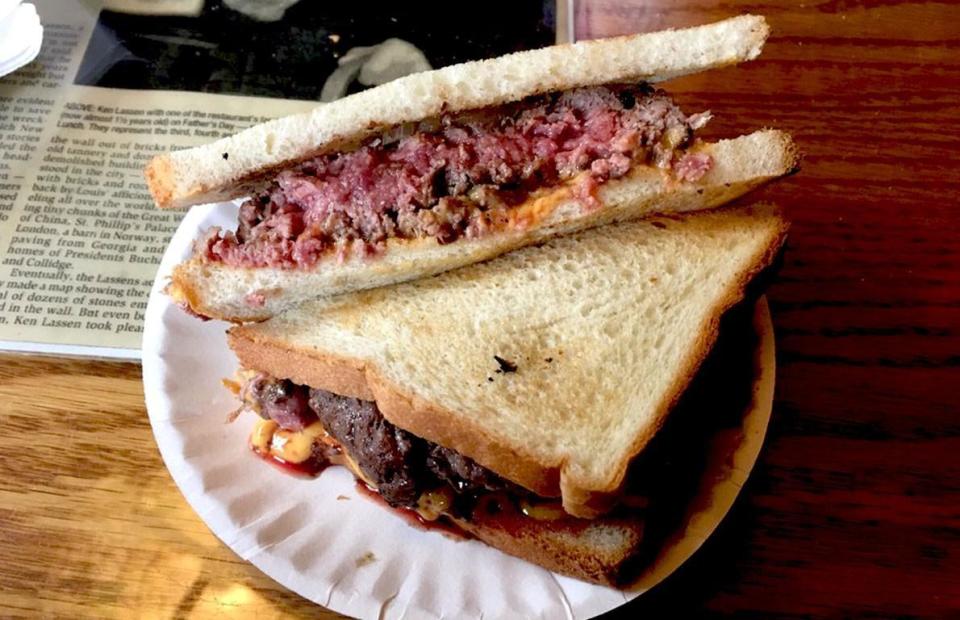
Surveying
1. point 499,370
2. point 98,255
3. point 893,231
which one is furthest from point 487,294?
point 893,231

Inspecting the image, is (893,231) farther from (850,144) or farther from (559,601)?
(559,601)

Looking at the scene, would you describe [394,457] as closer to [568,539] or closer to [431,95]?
[568,539]

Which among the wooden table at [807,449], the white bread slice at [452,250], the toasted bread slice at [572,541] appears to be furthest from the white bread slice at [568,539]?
the white bread slice at [452,250]

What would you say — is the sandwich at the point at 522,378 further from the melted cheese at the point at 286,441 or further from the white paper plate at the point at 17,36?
the white paper plate at the point at 17,36

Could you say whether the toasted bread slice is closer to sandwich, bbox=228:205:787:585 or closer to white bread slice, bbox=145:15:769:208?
sandwich, bbox=228:205:787:585

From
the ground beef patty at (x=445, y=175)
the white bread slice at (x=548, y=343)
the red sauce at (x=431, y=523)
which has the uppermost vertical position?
the ground beef patty at (x=445, y=175)

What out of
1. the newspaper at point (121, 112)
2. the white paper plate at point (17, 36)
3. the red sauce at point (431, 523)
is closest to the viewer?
the red sauce at point (431, 523)

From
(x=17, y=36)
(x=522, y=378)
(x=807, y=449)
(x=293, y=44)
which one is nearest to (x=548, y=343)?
(x=522, y=378)
